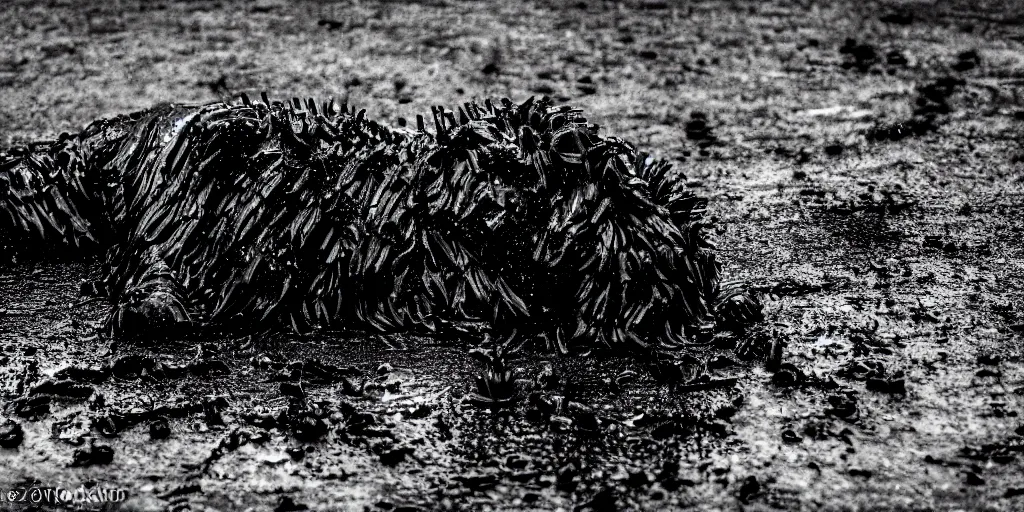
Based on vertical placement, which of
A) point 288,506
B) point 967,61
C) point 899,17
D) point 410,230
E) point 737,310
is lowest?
point 288,506

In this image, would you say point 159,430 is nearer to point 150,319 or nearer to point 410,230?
point 150,319

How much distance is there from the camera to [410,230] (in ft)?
14.7

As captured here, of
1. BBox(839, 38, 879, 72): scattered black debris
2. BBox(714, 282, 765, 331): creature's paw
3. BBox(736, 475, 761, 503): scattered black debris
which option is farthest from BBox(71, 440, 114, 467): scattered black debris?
BBox(839, 38, 879, 72): scattered black debris

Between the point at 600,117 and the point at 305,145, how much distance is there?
285 centimetres

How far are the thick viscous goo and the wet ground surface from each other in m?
0.18

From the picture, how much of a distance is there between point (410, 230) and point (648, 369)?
3.91ft

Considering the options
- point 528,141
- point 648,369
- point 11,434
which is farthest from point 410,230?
point 11,434

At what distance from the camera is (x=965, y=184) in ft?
19.5

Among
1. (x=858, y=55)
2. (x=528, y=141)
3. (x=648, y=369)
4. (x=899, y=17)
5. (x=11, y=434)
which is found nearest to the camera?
(x=11, y=434)

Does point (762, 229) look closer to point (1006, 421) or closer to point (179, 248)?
point (1006, 421)

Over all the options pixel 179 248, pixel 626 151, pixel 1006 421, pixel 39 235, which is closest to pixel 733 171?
pixel 626 151

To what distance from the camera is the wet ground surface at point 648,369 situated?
11.9 ft

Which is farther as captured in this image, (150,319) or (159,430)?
(150,319)

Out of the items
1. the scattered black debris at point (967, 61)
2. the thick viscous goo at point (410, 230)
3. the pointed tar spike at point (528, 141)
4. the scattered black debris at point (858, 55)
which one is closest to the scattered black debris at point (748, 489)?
the thick viscous goo at point (410, 230)
